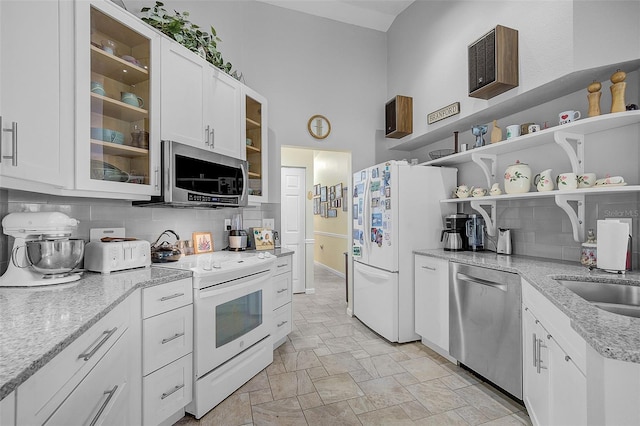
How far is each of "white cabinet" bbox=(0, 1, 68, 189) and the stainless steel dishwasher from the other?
2.62 metres

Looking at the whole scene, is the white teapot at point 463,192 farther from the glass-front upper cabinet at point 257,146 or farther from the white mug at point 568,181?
the glass-front upper cabinet at point 257,146

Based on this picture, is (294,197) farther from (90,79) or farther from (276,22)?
(90,79)

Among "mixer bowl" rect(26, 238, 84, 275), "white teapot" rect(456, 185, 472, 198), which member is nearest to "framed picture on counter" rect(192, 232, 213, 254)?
"mixer bowl" rect(26, 238, 84, 275)

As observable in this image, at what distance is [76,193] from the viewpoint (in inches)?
70.3

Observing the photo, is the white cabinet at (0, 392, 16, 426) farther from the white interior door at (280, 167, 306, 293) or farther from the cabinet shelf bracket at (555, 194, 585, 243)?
the white interior door at (280, 167, 306, 293)

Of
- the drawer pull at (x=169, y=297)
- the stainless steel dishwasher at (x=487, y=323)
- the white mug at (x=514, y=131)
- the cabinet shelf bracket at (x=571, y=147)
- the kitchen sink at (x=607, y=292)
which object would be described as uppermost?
the white mug at (x=514, y=131)

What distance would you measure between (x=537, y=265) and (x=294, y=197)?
372cm

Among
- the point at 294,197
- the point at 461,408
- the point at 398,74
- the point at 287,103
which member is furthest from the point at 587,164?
the point at 294,197

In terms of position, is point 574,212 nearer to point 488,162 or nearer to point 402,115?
point 488,162

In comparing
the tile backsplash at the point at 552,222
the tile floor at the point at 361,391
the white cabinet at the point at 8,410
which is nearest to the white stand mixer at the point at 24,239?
the white cabinet at the point at 8,410

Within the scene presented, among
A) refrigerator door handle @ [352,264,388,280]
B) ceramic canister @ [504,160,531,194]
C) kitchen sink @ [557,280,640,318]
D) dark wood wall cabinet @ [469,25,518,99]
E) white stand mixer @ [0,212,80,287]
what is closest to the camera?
white stand mixer @ [0,212,80,287]

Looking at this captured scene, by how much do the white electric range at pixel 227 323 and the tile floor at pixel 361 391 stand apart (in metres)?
0.11

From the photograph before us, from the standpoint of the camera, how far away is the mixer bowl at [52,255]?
1.53 m

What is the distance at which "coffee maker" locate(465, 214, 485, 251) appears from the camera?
2.92 m
